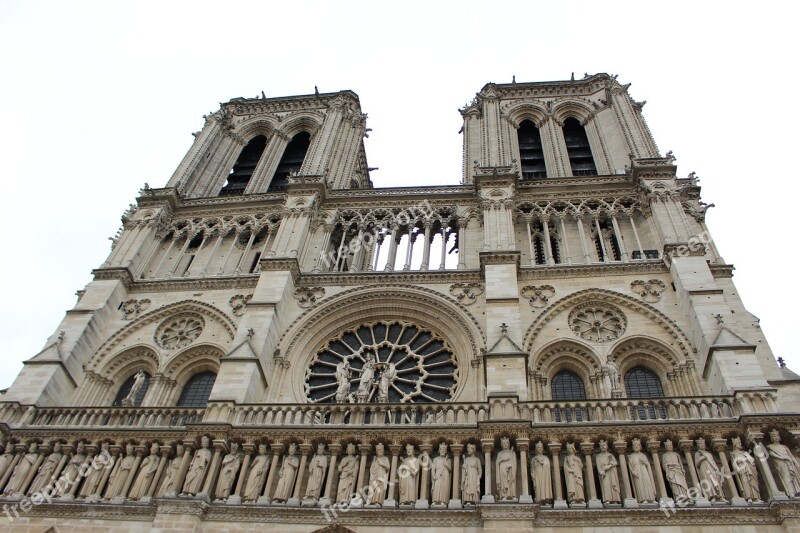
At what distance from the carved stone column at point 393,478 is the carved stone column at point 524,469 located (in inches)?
97.1

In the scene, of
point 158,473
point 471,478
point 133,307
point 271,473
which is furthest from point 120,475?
point 471,478

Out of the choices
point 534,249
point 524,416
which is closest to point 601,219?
point 534,249

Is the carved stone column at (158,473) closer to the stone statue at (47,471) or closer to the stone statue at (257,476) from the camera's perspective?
the stone statue at (257,476)

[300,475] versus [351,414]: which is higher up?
[351,414]

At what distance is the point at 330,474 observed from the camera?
13695 millimetres

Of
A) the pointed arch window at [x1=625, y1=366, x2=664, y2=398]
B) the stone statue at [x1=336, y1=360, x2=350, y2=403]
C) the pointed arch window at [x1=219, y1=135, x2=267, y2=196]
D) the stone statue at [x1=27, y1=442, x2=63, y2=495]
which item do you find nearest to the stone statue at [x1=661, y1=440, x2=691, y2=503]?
the pointed arch window at [x1=625, y1=366, x2=664, y2=398]

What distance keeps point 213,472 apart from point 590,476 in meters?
7.66

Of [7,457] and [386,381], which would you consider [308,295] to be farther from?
[7,457]

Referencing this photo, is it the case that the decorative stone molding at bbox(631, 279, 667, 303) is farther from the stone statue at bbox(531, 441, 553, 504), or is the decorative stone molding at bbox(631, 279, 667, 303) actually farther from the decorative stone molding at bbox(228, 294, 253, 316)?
the decorative stone molding at bbox(228, 294, 253, 316)

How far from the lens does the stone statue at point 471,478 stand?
12.9 m

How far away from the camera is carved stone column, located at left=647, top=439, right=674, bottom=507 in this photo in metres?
12.4

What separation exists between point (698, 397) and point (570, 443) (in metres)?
2.98

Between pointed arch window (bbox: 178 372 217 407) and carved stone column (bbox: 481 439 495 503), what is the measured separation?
816cm

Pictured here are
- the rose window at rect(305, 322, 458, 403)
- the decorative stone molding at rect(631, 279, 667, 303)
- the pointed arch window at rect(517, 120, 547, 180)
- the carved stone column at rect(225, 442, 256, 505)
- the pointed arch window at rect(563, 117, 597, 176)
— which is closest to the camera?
the carved stone column at rect(225, 442, 256, 505)
